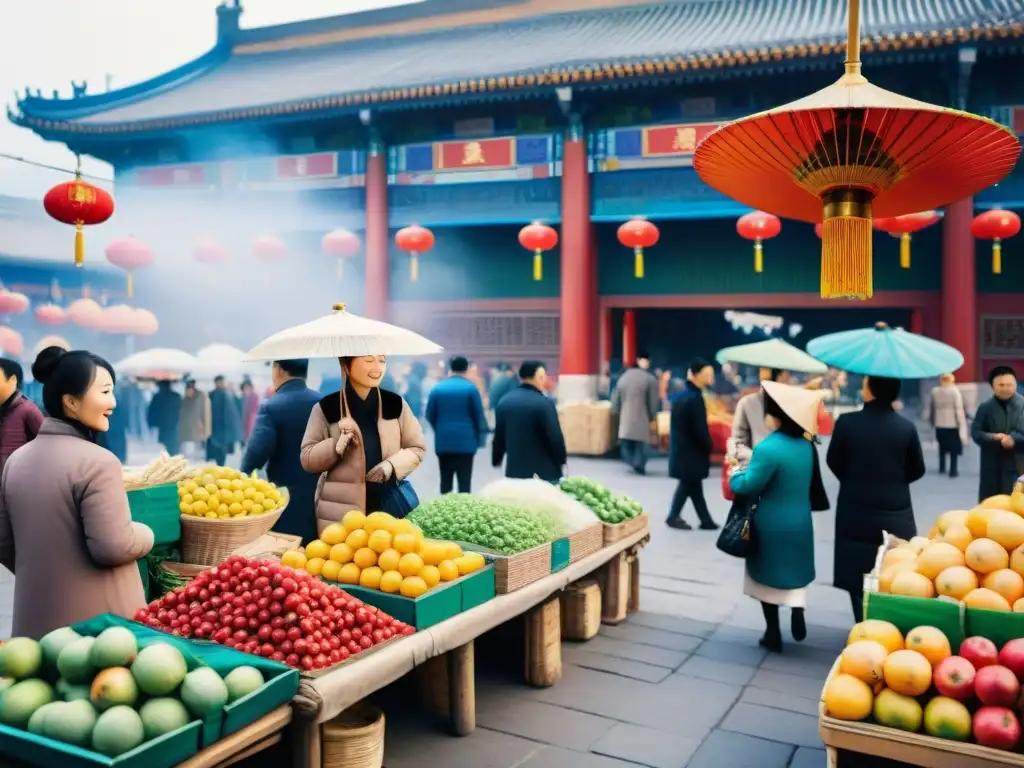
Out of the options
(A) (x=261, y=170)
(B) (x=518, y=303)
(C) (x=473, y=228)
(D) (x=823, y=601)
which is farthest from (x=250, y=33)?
(D) (x=823, y=601)

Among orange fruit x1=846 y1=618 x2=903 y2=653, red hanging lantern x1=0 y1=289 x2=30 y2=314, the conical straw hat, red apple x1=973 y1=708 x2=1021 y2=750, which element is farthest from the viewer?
red hanging lantern x1=0 y1=289 x2=30 y2=314

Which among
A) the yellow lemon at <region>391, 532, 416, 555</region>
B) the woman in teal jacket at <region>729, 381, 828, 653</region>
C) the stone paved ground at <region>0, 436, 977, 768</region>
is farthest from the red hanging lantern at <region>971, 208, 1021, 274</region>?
the yellow lemon at <region>391, 532, 416, 555</region>

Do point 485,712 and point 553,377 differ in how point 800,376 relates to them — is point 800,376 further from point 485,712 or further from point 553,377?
point 485,712

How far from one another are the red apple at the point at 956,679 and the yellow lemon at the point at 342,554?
7.07 feet

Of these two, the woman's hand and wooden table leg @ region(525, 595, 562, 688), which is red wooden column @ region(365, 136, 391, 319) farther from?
wooden table leg @ region(525, 595, 562, 688)

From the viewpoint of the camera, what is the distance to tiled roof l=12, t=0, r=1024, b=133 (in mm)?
11625

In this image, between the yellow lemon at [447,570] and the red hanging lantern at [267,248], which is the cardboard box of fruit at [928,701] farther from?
the red hanging lantern at [267,248]

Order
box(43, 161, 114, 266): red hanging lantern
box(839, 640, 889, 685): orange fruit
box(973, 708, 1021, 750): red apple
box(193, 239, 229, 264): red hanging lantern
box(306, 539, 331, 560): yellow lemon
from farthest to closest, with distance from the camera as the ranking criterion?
box(193, 239, 229, 264): red hanging lantern → box(43, 161, 114, 266): red hanging lantern → box(306, 539, 331, 560): yellow lemon → box(839, 640, 889, 685): orange fruit → box(973, 708, 1021, 750): red apple

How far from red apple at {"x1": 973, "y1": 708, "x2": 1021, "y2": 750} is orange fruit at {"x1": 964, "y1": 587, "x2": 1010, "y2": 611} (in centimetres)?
34

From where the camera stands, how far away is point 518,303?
→ 14820 mm

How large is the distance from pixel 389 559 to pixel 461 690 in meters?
0.71

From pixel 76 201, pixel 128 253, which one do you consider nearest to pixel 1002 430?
pixel 76 201

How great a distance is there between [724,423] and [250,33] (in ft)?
50.2

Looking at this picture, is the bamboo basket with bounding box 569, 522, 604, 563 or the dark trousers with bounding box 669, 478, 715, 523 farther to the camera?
the dark trousers with bounding box 669, 478, 715, 523
